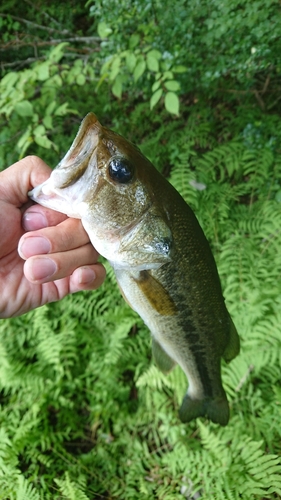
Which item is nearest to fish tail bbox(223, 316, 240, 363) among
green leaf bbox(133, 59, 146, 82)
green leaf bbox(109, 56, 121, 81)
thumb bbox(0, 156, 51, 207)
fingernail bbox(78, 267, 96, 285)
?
fingernail bbox(78, 267, 96, 285)

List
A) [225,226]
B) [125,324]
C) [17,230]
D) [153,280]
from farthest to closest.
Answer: [225,226], [125,324], [17,230], [153,280]

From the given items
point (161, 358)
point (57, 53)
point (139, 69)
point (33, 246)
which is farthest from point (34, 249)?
point (57, 53)

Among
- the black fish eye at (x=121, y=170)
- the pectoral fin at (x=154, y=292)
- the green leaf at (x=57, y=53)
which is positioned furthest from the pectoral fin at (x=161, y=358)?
the green leaf at (x=57, y=53)

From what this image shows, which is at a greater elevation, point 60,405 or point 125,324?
point 125,324

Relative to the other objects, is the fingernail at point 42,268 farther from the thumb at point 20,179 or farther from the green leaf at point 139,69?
the green leaf at point 139,69

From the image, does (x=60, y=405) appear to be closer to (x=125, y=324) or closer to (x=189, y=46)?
(x=125, y=324)

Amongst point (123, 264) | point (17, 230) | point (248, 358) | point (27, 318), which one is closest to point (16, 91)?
point (17, 230)

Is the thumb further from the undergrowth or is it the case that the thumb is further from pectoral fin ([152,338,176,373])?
the undergrowth

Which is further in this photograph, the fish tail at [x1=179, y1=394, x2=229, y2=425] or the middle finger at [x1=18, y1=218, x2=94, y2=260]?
the fish tail at [x1=179, y1=394, x2=229, y2=425]
